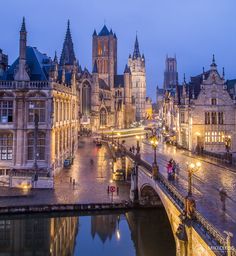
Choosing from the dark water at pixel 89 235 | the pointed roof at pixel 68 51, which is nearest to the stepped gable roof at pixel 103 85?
the pointed roof at pixel 68 51

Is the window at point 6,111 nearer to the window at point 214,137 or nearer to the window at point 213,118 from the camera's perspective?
the window at point 214,137

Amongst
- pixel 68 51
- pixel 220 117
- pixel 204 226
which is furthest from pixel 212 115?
pixel 68 51

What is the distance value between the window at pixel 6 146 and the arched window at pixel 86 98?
256ft

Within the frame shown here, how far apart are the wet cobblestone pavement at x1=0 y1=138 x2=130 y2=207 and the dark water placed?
2709 mm

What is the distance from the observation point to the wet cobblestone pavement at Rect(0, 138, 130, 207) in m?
38.6

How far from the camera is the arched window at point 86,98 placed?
413 ft

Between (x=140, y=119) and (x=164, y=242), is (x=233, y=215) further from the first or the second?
(x=140, y=119)

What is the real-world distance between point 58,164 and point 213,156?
22.3m

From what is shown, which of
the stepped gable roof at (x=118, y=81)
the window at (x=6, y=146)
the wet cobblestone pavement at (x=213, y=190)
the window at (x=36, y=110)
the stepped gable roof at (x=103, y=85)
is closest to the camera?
the wet cobblestone pavement at (x=213, y=190)

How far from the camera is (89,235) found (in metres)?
33.5

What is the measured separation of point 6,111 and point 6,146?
15.4ft

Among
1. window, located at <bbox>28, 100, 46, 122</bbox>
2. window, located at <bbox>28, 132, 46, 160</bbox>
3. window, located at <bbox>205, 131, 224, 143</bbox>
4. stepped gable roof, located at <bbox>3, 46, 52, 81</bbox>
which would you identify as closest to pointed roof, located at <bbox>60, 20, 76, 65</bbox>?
stepped gable roof, located at <bbox>3, 46, 52, 81</bbox>

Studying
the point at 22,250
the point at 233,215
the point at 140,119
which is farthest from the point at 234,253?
the point at 140,119

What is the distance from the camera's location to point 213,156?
150 feet
